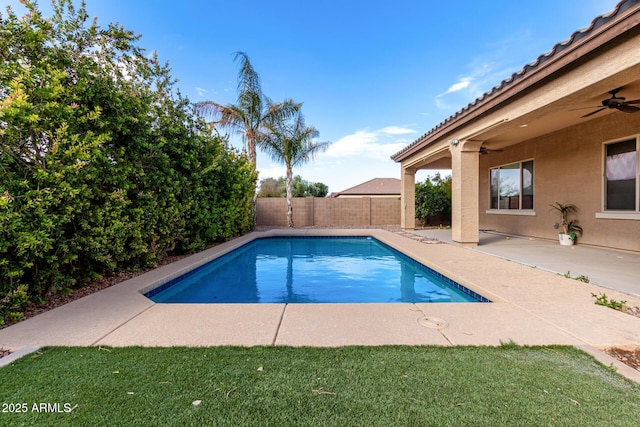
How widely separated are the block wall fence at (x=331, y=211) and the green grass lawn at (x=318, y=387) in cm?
1583

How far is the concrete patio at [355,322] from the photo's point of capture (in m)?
2.96

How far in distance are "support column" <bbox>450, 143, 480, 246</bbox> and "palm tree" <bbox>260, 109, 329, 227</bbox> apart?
9.13 m

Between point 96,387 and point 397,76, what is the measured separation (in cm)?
1761

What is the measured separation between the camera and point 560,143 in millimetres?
9102

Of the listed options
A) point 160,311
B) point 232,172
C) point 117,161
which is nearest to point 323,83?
point 232,172

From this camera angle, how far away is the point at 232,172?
10.5 m

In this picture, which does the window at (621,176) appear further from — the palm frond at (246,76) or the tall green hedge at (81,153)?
the palm frond at (246,76)

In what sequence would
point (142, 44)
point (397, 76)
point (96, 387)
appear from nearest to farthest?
point (96, 387)
point (142, 44)
point (397, 76)

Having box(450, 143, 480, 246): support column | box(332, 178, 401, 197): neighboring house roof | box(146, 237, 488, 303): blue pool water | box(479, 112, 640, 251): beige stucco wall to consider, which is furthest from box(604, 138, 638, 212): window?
box(332, 178, 401, 197): neighboring house roof

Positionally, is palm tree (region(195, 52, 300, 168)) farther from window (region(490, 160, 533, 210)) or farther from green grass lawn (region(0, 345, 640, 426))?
green grass lawn (region(0, 345, 640, 426))

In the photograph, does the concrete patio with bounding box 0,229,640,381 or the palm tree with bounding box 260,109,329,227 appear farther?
the palm tree with bounding box 260,109,329,227

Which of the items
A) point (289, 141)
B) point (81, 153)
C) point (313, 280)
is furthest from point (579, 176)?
point (289, 141)

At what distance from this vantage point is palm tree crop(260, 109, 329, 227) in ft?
52.1

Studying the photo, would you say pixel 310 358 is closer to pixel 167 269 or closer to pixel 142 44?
pixel 167 269
